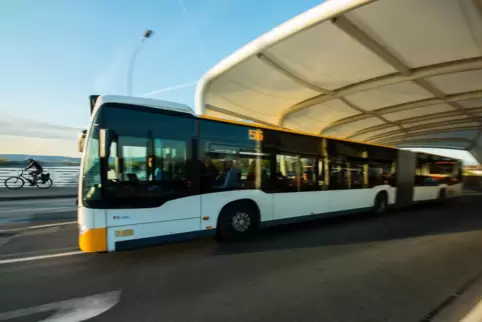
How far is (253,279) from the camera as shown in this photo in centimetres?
440

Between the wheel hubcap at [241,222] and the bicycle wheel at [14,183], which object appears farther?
the bicycle wheel at [14,183]

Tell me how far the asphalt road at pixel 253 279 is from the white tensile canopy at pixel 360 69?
26.4 feet

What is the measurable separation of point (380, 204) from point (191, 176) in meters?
8.06

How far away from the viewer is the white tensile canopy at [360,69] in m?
10.8

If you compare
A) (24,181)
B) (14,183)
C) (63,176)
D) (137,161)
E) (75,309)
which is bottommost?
(75,309)

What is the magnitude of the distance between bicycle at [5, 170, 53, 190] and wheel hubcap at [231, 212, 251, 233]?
668 inches

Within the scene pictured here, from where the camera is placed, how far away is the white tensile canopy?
10.8m

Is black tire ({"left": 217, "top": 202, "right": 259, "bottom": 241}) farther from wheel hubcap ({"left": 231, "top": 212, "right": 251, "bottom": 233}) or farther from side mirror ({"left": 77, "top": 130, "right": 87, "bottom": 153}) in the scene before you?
side mirror ({"left": 77, "top": 130, "right": 87, "bottom": 153})

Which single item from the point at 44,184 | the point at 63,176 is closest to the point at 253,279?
the point at 44,184

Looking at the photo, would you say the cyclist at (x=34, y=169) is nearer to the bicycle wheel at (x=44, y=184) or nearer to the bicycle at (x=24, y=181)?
the bicycle at (x=24, y=181)

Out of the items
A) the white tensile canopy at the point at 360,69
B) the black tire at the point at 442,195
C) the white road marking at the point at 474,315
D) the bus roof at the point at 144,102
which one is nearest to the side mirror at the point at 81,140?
the bus roof at the point at 144,102

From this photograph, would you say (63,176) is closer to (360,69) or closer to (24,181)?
(24,181)

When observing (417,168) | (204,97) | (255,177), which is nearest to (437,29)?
(417,168)

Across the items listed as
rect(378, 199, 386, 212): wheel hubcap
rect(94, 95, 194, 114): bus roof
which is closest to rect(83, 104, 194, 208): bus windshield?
rect(94, 95, 194, 114): bus roof
